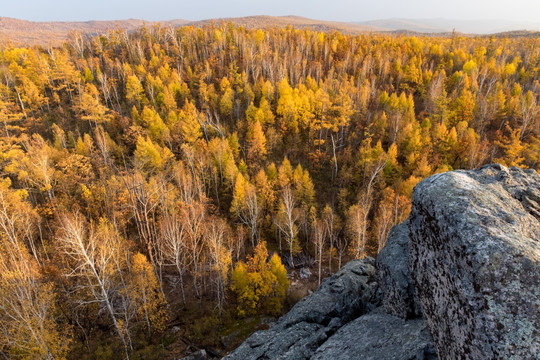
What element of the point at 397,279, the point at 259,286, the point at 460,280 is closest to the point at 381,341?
the point at 397,279

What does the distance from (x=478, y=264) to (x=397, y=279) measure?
583 cm

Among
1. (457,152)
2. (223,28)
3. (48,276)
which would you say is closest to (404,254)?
(48,276)

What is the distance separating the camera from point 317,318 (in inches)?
552

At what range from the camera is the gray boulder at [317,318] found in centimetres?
1180

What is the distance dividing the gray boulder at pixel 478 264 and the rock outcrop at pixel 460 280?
0.02m

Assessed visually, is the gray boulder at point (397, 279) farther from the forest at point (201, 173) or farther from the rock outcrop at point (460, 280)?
the forest at point (201, 173)

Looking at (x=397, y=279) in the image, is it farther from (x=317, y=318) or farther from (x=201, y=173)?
(x=201, y=173)

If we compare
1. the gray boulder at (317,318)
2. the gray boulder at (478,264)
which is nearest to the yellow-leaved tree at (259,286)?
the gray boulder at (317,318)

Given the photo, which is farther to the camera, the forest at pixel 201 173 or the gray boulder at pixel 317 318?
the forest at pixel 201 173

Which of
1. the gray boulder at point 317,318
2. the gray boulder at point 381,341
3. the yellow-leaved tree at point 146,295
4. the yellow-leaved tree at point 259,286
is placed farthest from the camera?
the yellow-leaved tree at point 259,286

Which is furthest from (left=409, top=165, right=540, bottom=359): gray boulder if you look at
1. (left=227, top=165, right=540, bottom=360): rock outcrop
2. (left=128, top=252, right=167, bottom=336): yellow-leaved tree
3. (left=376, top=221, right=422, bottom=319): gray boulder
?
(left=128, top=252, right=167, bottom=336): yellow-leaved tree

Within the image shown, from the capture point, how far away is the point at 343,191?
43.5 meters

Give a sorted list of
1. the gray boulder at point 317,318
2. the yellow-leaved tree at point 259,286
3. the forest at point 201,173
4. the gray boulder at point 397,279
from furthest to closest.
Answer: the yellow-leaved tree at point 259,286
the forest at point 201,173
the gray boulder at point 317,318
the gray boulder at point 397,279

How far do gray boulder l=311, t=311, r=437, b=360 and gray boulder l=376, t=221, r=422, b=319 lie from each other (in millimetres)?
391
